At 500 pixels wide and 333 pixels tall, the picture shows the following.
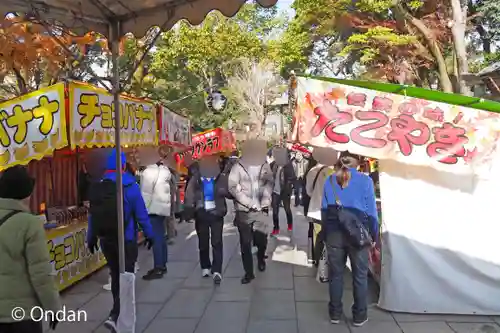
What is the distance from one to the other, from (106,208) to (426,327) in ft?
11.7

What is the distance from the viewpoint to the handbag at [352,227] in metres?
5.12

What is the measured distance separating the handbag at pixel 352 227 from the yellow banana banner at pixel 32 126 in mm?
3150

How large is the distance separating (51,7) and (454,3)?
10.1 m

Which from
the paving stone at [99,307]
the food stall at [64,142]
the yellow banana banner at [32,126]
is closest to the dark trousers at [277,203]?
the food stall at [64,142]

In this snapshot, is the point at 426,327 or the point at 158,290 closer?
the point at 426,327

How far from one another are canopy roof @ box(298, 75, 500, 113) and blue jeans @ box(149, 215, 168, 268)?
3.31 meters

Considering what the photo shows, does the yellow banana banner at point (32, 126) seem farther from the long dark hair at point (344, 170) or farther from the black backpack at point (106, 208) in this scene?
the long dark hair at point (344, 170)

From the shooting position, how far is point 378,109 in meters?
5.53

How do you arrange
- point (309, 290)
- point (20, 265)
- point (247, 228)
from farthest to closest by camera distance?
Result: 1. point (247, 228)
2. point (309, 290)
3. point (20, 265)

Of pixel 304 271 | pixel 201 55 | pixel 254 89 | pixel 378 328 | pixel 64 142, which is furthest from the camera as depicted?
pixel 254 89

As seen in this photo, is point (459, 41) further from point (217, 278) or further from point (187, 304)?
point (187, 304)

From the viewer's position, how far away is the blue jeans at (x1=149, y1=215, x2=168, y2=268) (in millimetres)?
7406

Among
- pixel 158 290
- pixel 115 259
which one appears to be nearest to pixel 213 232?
pixel 158 290

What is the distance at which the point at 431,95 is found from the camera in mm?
5664
